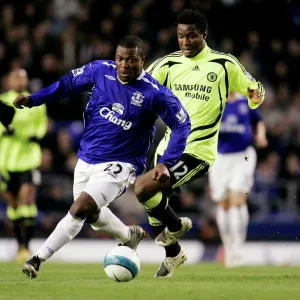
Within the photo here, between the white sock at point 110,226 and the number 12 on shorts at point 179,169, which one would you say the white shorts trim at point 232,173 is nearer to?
the number 12 on shorts at point 179,169

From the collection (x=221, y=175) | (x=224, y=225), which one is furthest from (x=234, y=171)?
(x=224, y=225)

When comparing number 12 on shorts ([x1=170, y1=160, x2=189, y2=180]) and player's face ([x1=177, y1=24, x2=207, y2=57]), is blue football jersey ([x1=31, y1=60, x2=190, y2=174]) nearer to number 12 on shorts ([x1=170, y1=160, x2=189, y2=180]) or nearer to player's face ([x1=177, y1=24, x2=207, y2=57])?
number 12 on shorts ([x1=170, y1=160, x2=189, y2=180])

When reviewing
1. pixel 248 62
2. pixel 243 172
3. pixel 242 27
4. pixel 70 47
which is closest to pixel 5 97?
pixel 243 172

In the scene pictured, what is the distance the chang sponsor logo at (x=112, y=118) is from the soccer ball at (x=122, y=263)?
3.82ft

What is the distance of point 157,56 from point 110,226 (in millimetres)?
9705

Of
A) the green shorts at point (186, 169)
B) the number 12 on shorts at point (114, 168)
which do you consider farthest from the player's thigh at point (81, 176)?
the green shorts at point (186, 169)

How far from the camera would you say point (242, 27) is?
1984cm

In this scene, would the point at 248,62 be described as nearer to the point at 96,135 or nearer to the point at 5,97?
the point at 5,97

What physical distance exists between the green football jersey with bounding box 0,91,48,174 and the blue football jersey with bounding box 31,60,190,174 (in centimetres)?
478

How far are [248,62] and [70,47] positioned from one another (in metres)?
3.34

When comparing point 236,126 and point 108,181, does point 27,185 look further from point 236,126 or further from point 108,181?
point 108,181

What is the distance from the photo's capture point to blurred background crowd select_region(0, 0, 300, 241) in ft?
51.4

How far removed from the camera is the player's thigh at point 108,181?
8.42m

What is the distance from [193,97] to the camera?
31.4 feet
